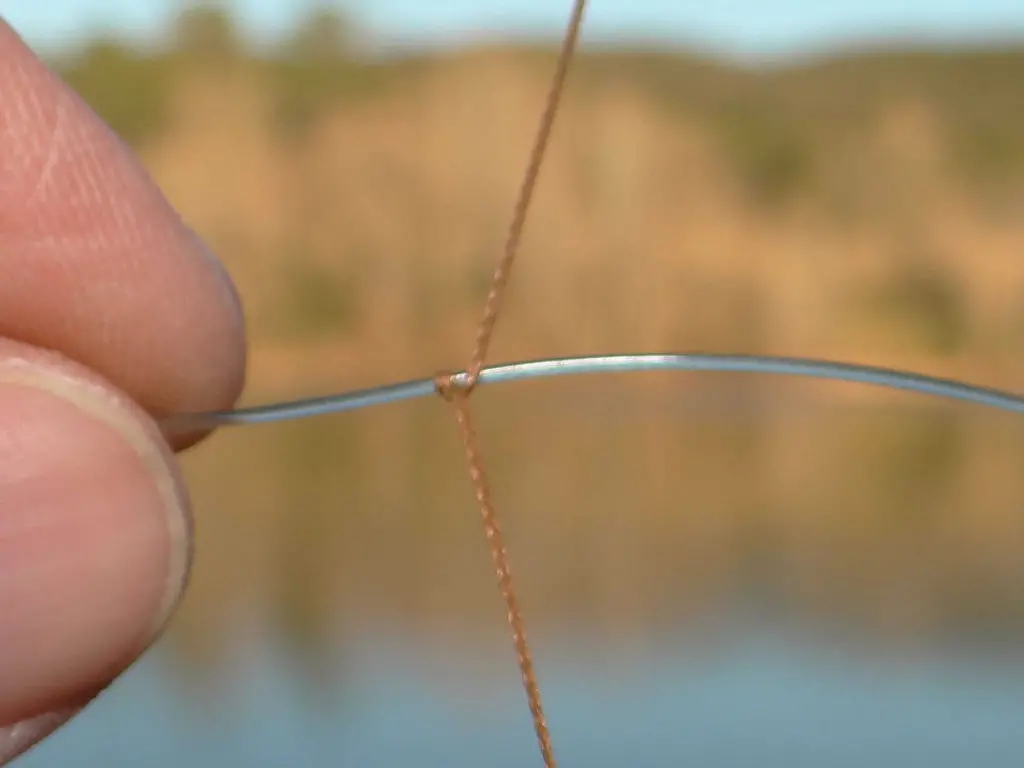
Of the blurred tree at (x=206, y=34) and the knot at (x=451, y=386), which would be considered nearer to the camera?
the knot at (x=451, y=386)

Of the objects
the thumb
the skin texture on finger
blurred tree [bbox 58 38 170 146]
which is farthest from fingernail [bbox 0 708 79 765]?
blurred tree [bbox 58 38 170 146]

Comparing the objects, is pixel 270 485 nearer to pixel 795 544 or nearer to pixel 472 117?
pixel 795 544

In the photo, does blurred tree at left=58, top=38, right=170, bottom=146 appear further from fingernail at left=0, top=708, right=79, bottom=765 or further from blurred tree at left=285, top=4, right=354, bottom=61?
fingernail at left=0, top=708, right=79, bottom=765

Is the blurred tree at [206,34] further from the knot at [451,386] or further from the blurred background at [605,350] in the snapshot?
the knot at [451,386]

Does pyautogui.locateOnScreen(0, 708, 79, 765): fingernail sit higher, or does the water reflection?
pyautogui.locateOnScreen(0, 708, 79, 765): fingernail

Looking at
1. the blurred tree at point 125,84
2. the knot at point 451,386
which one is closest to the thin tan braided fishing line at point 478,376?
the knot at point 451,386

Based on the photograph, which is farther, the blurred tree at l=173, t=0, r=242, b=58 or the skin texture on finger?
the blurred tree at l=173, t=0, r=242, b=58
